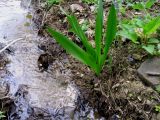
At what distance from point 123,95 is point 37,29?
6.05 feet

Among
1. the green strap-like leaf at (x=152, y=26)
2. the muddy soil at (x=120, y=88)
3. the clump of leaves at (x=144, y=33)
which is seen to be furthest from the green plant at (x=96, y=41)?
the green strap-like leaf at (x=152, y=26)

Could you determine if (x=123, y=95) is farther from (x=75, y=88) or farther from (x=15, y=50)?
(x=15, y=50)

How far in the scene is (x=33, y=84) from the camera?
10.0ft

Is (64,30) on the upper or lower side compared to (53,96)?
upper

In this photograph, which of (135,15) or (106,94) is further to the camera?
(135,15)

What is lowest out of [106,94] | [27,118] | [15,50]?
[27,118]

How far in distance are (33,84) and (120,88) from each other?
83 cm

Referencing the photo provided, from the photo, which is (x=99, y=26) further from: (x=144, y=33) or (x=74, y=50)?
(x=144, y=33)

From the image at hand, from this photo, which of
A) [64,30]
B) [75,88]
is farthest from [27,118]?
[64,30]

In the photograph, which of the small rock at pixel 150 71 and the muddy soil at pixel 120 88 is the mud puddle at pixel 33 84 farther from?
the small rock at pixel 150 71

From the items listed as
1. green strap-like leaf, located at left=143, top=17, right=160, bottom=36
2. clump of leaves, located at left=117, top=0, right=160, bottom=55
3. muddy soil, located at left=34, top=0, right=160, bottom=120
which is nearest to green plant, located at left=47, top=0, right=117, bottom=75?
muddy soil, located at left=34, top=0, right=160, bottom=120

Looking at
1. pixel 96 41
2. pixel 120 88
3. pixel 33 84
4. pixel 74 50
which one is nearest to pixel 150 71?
pixel 120 88

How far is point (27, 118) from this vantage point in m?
2.67

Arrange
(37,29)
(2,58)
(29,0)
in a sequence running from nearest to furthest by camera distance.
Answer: (2,58), (37,29), (29,0)
